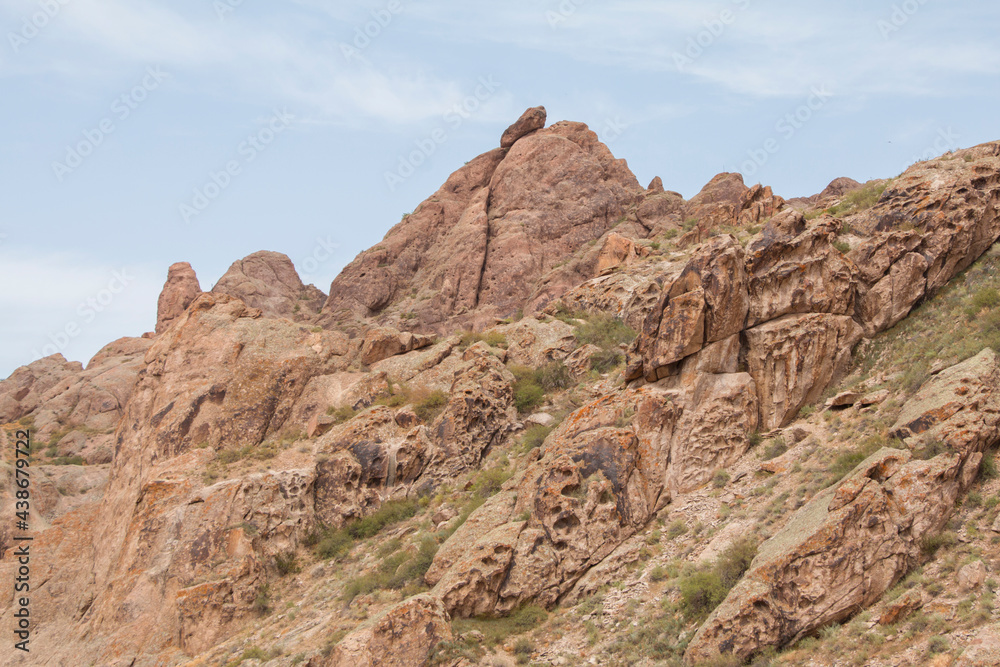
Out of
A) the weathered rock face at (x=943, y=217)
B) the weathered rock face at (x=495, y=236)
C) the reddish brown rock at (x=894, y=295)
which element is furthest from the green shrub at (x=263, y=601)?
the weathered rock face at (x=495, y=236)

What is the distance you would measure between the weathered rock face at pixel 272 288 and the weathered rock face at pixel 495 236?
25.0 feet

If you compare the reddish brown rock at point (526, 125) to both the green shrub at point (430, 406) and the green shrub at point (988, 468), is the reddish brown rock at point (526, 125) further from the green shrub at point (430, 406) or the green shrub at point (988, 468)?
the green shrub at point (988, 468)

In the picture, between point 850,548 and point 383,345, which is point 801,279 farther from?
point 383,345

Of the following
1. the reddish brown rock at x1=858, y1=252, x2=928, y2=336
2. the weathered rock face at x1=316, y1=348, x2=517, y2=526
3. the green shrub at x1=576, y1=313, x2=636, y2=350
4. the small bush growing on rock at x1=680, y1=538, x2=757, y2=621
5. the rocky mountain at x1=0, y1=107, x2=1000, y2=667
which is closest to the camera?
the rocky mountain at x1=0, y1=107, x2=1000, y2=667

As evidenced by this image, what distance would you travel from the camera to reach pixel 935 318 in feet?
65.6

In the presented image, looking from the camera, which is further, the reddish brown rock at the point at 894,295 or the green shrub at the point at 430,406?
the green shrub at the point at 430,406

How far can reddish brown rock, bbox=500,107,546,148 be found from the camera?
58.8 m

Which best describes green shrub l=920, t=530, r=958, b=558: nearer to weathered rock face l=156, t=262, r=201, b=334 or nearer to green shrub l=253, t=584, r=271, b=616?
green shrub l=253, t=584, r=271, b=616

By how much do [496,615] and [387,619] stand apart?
2767 millimetres

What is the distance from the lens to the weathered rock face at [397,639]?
1520 centimetres

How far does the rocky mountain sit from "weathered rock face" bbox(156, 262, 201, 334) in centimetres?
2996

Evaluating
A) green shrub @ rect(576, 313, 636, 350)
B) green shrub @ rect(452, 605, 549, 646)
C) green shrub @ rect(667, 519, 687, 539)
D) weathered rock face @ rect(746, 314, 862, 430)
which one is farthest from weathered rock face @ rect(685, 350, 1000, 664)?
green shrub @ rect(576, 313, 636, 350)

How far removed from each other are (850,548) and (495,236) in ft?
Result: 133

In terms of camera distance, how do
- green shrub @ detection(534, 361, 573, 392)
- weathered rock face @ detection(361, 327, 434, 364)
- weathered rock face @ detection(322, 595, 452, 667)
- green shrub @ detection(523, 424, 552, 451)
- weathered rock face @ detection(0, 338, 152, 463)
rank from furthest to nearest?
weathered rock face @ detection(0, 338, 152, 463) → weathered rock face @ detection(361, 327, 434, 364) → green shrub @ detection(534, 361, 573, 392) → green shrub @ detection(523, 424, 552, 451) → weathered rock face @ detection(322, 595, 452, 667)
